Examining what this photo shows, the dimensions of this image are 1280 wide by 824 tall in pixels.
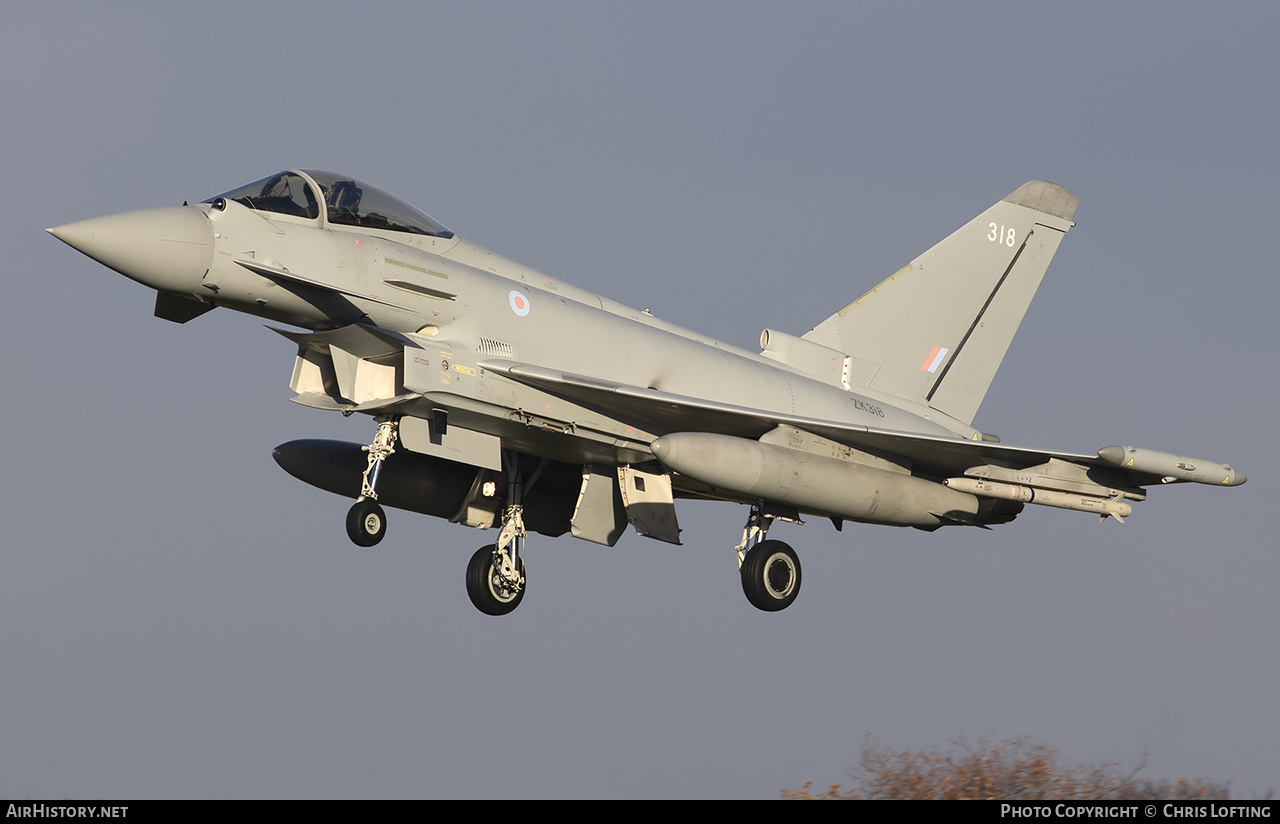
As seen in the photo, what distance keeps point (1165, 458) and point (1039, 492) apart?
1.75m

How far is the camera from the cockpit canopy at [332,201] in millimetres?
13242

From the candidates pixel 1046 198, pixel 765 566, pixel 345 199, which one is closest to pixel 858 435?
pixel 765 566

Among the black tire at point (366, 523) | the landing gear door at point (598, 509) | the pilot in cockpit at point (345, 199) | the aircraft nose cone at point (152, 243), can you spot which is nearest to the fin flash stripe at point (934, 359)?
the landing gear door at point (598, 509)

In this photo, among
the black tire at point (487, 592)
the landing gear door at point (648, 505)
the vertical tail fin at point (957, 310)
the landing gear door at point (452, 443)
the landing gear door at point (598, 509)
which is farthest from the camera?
the vertical tail fin at point (957, 310)

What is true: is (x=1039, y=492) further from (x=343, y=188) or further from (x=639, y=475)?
(x=343, y=188)

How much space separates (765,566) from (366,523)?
472cm

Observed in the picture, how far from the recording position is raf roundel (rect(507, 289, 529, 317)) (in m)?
14.5

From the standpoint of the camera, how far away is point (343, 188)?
13.8 m

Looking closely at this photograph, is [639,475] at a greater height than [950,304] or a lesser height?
lesser

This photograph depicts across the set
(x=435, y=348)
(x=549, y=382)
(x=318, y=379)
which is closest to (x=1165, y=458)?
(x=549, y=382)

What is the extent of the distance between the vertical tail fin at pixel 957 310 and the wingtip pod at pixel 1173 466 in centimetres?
437

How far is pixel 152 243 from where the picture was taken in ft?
40.4

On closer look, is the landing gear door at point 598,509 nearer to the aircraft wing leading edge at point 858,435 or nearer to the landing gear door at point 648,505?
the landing gear door at point 648,505
